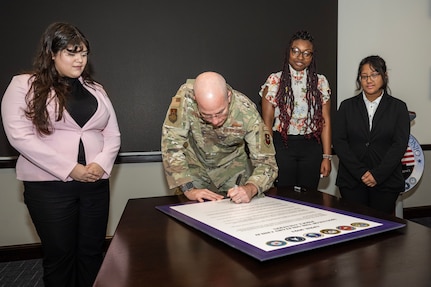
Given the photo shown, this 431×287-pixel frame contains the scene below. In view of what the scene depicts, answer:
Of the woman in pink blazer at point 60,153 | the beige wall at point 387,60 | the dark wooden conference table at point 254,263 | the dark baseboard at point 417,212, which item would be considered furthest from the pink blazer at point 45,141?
the dark baseboard at point 417,212

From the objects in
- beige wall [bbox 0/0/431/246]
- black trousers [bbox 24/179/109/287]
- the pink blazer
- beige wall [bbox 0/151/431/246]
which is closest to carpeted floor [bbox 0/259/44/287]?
beige wall [bbox 0/151/431/246]

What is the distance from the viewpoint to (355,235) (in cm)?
113

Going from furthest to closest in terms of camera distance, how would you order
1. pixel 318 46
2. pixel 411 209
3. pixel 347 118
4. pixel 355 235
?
1. pixel 411 209
2. pixel 318 46
3. pixel 347 118
4. pixel 355 235

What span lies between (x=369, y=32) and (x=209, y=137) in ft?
7.96

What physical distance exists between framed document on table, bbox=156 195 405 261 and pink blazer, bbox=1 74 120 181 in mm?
498

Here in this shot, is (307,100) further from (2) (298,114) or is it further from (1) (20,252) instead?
(1) (20,252)

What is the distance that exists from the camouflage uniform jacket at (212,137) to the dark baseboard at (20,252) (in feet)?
5.82

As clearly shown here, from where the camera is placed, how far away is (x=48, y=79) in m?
1.77

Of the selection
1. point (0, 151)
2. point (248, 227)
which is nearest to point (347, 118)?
point (248, 227)

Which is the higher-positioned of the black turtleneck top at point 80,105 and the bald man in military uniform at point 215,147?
the black turtleneck top at point 80,105

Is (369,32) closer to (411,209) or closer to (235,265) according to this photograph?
(411,209)

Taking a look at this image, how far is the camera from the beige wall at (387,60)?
3.21 metres

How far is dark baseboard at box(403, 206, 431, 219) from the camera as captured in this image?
391cm

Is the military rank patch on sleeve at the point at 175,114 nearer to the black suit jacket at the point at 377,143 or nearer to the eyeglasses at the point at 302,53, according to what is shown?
the eyeglasses at the point at 302,53
